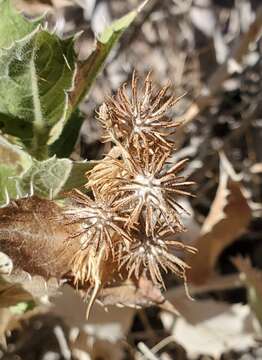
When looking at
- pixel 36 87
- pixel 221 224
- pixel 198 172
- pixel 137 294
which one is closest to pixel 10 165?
pixel 36 87

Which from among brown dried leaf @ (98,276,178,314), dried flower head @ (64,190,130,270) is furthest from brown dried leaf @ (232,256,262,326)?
dried flower head @ (64,190,130,270)

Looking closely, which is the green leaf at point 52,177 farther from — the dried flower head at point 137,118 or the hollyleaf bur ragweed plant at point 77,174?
the dried flower head at point 137,118

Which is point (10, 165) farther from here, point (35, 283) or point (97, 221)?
Result: point (97, 221)

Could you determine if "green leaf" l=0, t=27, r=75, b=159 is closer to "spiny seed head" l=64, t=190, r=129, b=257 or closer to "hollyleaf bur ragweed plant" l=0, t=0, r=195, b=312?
"hollyleaf bur ragweed plant" l=0, t=0, r=195, b=312

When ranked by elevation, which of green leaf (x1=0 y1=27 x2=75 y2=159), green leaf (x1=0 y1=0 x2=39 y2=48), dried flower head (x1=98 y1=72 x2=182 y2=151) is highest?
green leaf (x1=0 y1=0 x2=39 y2=48)

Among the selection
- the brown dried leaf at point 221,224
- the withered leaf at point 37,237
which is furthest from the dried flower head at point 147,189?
the brown dried leaf at point 221,224
